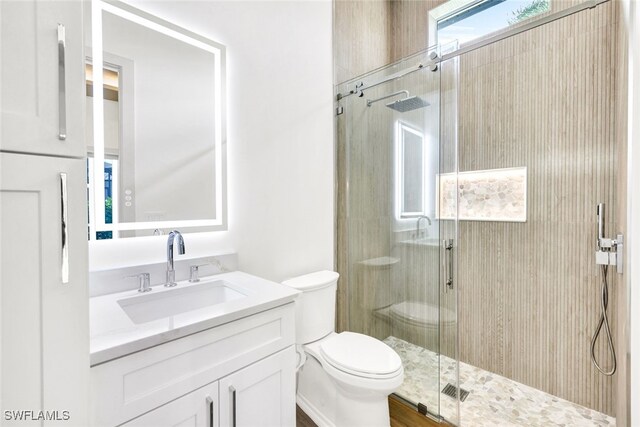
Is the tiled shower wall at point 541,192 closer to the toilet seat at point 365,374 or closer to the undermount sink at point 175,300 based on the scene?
the toilet seat at point 365,374

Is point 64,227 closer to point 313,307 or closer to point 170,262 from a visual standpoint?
point 170,262

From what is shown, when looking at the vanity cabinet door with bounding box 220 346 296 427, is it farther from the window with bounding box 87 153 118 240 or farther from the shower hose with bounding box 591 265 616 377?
the shower hose with bounding box 591 265 616 377

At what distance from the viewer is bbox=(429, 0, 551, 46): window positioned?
6.88 ft

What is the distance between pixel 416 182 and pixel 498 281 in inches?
40.0

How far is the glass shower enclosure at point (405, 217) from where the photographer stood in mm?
1831

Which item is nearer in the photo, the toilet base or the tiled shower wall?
the toilet base

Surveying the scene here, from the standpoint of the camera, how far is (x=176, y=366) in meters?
0.87

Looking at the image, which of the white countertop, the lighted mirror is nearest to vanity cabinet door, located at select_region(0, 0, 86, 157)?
the white countertop

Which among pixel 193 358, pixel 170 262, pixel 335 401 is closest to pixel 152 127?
pixel 170 262

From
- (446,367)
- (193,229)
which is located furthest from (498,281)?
(193,229)

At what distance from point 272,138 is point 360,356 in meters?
1.39

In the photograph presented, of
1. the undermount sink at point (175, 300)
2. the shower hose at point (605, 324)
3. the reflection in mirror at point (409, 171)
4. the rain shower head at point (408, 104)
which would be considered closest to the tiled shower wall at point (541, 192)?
the shower hose at point (605, 324)

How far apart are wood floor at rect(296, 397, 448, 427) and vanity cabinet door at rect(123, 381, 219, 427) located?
98 cm

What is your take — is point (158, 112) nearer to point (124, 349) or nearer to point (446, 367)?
point (124, 349)
